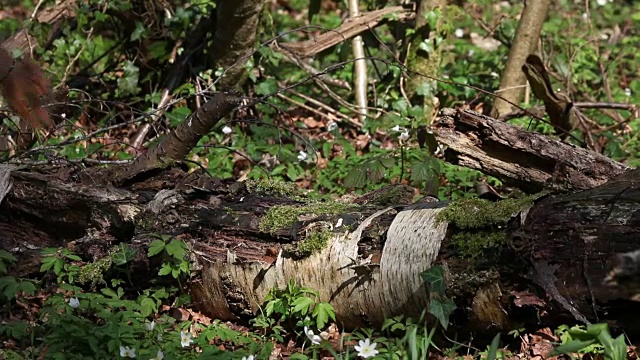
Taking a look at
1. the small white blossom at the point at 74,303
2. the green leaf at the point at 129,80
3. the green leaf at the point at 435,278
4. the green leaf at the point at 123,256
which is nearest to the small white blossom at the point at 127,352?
the small white blossom at the point at 74,303

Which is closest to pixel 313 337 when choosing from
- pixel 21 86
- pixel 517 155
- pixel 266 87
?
pixel 517 155

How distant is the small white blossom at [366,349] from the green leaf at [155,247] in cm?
107

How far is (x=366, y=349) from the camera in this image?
3.16 metres

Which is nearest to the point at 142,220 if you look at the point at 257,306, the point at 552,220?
the point at 257,306

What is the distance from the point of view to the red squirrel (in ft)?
8.48

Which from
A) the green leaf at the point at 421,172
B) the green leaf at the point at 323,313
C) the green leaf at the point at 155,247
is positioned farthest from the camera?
the green leaf at the point at 421,172

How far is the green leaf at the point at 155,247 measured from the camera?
3604 mm

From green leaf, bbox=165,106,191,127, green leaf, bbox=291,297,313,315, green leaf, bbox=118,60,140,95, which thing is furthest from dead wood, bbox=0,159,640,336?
green leaf, bbox=118,60,140,95

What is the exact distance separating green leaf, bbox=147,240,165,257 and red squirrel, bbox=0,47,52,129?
996 mm

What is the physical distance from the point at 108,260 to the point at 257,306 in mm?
786

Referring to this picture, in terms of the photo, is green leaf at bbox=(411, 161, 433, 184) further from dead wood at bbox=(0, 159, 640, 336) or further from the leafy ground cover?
dead wood at bbox=(0, 159, 640, 336)

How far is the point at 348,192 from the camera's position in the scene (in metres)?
5.49

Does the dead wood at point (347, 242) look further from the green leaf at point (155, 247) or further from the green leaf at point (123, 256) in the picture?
the green leaf at point (155, 247)

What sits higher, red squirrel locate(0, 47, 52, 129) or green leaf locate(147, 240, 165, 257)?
red squirrel locate(0, 47, 52, 129)
